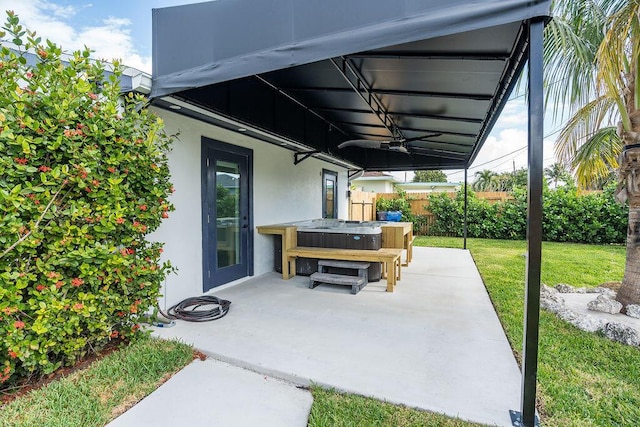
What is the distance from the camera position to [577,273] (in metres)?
5.99

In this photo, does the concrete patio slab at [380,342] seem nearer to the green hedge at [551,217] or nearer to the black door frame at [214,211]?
the black door frame at [214,211]

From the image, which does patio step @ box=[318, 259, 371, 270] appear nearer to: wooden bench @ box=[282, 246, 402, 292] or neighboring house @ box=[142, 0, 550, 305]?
wooden bench @ box=[282, 246, 402, 292]

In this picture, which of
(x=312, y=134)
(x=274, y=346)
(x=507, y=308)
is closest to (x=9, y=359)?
(x=274, y=346)

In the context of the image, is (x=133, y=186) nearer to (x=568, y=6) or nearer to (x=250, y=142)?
(x=250, y=142)

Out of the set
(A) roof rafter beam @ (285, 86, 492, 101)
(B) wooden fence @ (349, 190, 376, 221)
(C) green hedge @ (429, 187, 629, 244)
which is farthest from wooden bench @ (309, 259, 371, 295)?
(C) green hedge @ (429, 187, 629, 244)

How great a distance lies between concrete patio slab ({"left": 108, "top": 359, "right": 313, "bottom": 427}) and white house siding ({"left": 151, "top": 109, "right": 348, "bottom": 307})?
67.1 inches

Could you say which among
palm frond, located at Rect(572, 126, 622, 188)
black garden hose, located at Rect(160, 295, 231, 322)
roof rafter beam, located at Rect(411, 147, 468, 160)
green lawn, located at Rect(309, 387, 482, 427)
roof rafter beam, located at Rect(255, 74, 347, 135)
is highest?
roof rafter beam, located at Rect(255, 74, 347, 135)

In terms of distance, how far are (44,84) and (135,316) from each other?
2040 millimetres

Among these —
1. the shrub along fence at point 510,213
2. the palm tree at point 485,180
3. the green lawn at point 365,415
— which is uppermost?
the palm tree at point 485,180

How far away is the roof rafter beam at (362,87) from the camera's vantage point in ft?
11.3

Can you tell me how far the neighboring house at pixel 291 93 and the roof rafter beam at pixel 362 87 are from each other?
0.07 ft

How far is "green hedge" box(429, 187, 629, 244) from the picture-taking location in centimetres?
991

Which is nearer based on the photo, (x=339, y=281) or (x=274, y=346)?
(x=274, y=346)

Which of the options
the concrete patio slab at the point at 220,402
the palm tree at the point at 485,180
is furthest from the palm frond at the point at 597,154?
the palm tree at the point at 485,180
